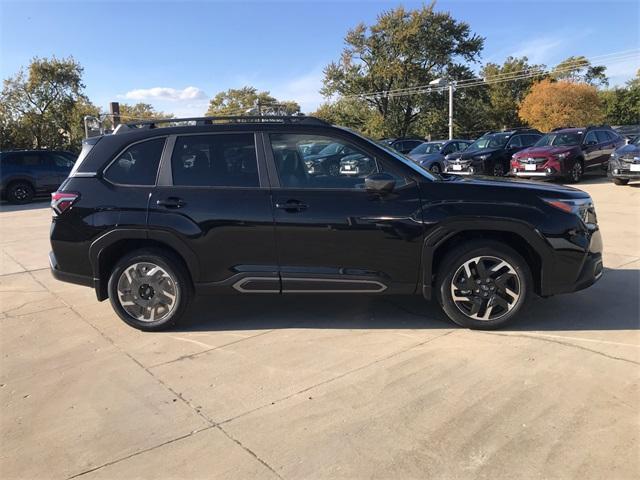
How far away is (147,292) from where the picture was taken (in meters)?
4.59

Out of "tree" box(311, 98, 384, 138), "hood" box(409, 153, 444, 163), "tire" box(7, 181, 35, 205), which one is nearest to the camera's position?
"tire" box(7, 181, 35, 205)

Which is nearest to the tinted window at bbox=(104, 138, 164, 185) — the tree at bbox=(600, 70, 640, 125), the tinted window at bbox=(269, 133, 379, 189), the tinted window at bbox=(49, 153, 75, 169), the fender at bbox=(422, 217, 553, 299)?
the tinted window at bbox=(269, 133, 379, 189)

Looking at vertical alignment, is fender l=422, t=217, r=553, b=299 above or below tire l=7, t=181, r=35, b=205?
below

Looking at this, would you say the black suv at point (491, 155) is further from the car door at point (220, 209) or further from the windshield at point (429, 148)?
the car door at point (220, 209)

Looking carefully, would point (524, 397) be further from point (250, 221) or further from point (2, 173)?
point (2, 173)

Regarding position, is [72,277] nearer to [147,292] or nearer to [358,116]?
[147,292]

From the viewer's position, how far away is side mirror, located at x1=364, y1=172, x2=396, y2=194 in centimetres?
411

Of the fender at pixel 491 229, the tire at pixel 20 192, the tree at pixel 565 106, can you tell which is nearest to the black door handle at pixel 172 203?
the fender at pixel 491 229

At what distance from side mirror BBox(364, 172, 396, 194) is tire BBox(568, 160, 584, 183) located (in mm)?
12881

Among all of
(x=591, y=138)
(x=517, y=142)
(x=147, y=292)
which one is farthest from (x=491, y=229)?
(x=517, y=142)

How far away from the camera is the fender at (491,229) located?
13.6 feet

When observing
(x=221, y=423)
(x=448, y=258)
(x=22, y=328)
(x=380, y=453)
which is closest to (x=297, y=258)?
(x=448, y=258)

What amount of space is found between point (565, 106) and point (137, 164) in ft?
153

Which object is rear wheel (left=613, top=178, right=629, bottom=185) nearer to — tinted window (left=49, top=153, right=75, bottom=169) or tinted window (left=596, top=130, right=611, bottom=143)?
tinted window (left=596, top=130, right=611, bottom=143)
